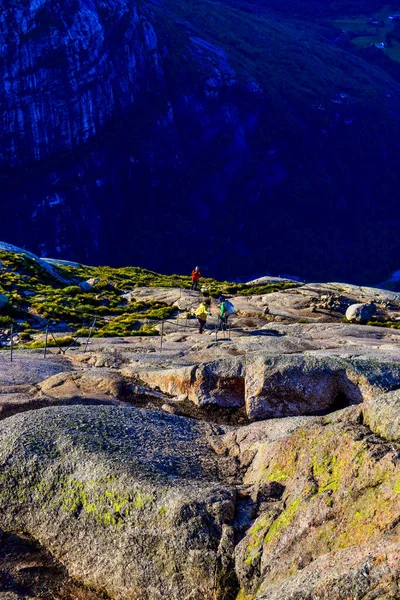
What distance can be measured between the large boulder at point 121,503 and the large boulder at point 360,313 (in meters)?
34.0

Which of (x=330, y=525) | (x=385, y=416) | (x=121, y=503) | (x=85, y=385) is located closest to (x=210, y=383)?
(x=85, y=385)

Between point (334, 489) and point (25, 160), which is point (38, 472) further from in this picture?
point (25, 160)

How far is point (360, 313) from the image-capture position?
4797cm

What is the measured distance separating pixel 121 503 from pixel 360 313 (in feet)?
125

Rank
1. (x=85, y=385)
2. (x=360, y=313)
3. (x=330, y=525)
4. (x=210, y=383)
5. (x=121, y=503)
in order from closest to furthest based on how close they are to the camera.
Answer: (x=330, y=525) → (x=121, y=503) → (x=85, y=385) → (x=210, y=383) → (x=360, y=313)

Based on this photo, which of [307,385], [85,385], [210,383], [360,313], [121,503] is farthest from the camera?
[360,313]

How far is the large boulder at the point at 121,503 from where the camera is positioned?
1141cm

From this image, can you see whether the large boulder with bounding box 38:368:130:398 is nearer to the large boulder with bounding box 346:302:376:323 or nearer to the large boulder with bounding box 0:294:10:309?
the large boulder with bounding box 0:294:10:309

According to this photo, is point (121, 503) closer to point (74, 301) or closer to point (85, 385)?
point (85, 385)

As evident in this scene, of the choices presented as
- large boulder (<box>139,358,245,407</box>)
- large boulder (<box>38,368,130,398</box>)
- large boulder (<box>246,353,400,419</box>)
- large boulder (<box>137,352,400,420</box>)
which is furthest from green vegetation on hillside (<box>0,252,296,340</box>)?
large boulder (<box>246,353,400,419</box>)

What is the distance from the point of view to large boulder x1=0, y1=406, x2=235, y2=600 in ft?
37.4

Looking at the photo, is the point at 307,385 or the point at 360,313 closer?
the point at 307,385

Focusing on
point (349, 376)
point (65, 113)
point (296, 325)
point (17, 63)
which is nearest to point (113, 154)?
point (65, 113)

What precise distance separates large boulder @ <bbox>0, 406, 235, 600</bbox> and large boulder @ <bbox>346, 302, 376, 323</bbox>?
33999 mm
